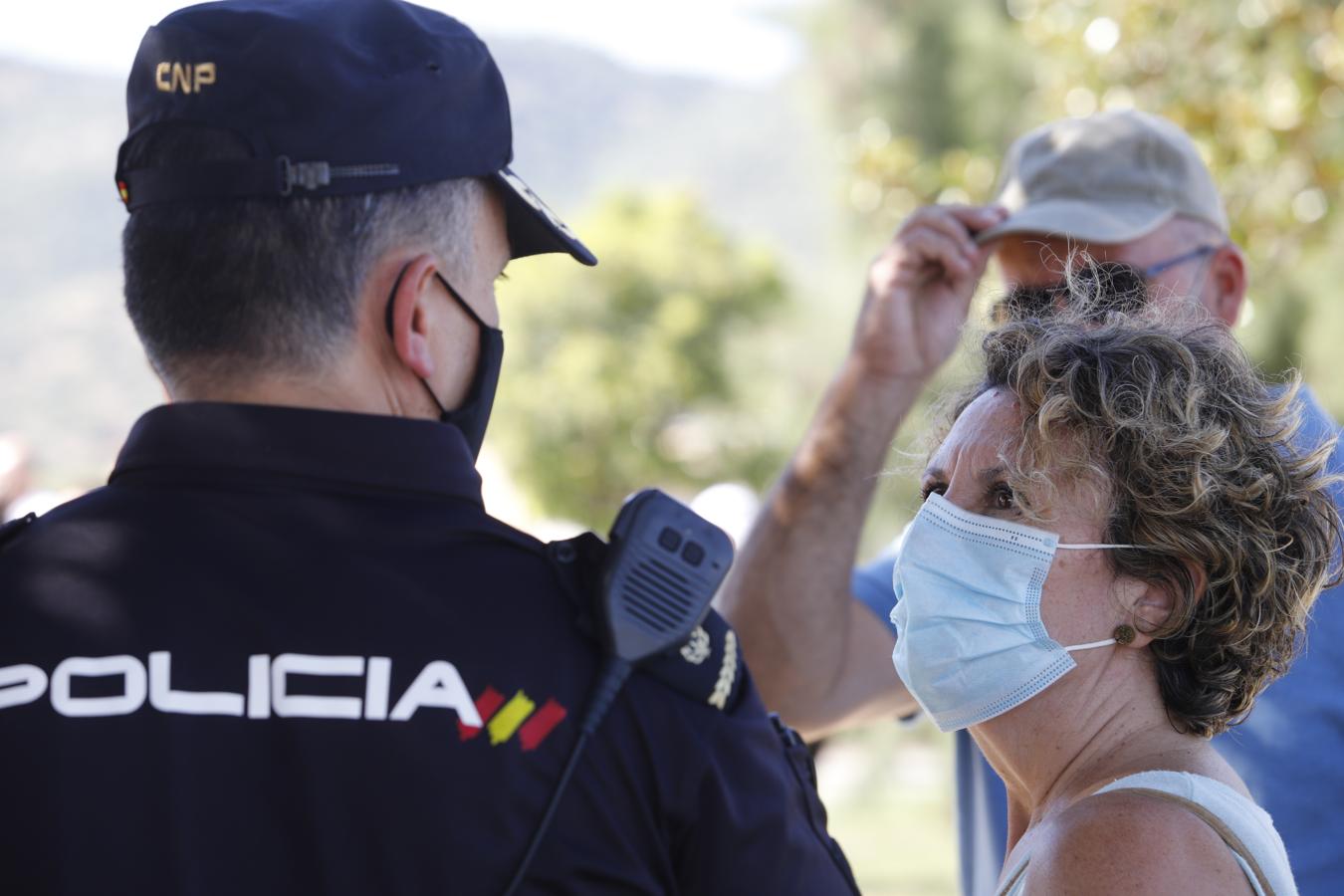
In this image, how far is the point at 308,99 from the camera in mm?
1341

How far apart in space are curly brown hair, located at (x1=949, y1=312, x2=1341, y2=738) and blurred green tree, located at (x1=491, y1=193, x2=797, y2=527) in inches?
711

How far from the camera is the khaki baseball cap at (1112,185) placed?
10.0ft

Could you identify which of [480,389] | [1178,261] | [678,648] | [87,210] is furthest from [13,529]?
Answer: [87,210]

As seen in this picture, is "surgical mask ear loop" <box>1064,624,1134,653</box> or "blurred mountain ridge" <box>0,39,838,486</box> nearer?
"surgical mask ear loop" <box>1064,624,1134,653</box>

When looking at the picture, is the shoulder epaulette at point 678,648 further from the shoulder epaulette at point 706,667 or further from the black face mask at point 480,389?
the black face mask at point 480,389

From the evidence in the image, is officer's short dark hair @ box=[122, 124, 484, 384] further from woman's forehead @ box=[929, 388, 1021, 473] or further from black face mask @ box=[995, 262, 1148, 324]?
black face mask @ box=[995, 262, 1148, 324]

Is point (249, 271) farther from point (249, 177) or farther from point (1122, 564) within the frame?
point (1122, 564)

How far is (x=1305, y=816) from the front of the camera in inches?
95.3

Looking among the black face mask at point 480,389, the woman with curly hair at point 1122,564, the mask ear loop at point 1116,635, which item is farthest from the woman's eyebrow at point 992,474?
the black face mask at point 480,389

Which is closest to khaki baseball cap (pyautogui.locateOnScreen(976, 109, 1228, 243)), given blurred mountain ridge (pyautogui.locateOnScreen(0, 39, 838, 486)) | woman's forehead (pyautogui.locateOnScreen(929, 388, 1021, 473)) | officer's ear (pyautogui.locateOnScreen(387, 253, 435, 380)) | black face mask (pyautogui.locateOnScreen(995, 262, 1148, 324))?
black face mask (pyautogui.locateOnScreen(995, 262, 1148, 324))

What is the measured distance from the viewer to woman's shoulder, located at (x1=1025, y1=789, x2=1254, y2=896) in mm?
1465

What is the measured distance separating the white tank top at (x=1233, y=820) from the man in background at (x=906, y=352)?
1224 mm

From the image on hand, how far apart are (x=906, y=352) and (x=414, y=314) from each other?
1991mm

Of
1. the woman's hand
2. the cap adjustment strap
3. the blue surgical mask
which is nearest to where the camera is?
the cap adjustment strap
